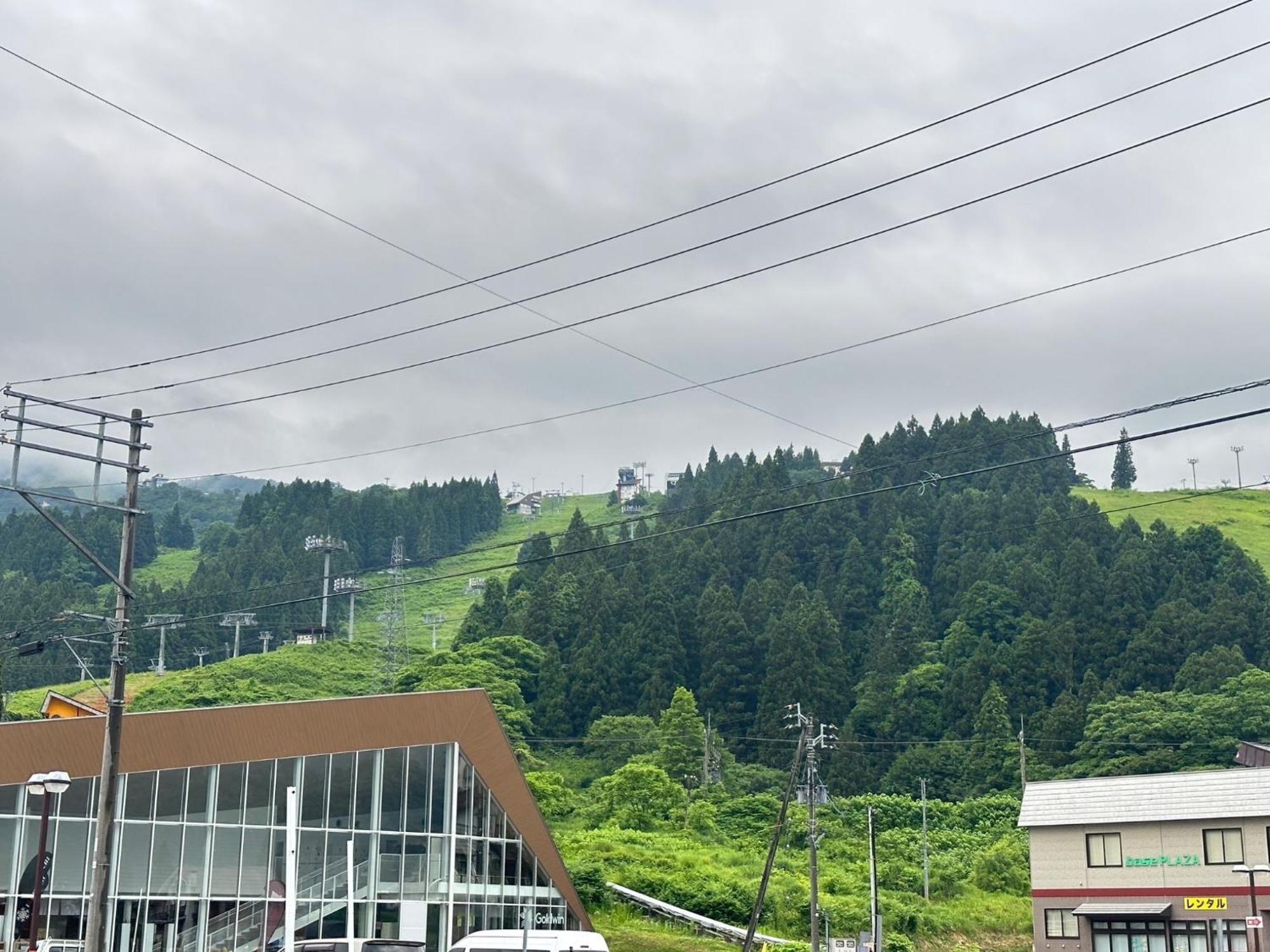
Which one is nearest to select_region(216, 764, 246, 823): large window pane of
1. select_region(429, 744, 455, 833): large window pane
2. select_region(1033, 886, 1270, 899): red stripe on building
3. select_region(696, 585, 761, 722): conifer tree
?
select_region(429, 744, 455, 833): large window pane

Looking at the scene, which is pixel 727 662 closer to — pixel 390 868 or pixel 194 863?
pixel 390 868

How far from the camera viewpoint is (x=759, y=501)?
160500 mm

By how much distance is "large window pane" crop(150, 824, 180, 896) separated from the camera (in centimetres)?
3416

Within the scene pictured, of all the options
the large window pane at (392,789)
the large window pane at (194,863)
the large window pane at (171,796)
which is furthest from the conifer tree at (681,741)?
the large window pane at (171,796)

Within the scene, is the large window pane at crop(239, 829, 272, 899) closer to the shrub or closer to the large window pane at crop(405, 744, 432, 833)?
the large window pane at crop(405, 744, 432, 833)

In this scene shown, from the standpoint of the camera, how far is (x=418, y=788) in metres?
38.3

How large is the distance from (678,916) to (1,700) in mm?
53577

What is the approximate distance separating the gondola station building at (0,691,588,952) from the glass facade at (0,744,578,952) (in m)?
0.04

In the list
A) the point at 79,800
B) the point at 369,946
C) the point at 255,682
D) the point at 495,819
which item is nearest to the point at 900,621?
the point at 255,682

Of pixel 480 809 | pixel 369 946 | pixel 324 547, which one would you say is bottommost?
pixel 369 946

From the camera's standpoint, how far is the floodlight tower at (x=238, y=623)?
15950 centimetres

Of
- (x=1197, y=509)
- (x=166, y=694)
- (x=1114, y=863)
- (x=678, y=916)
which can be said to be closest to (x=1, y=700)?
(x=166, y=694)

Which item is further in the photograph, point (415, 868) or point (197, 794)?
point (415, 868)

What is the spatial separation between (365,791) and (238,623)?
4867 inches
